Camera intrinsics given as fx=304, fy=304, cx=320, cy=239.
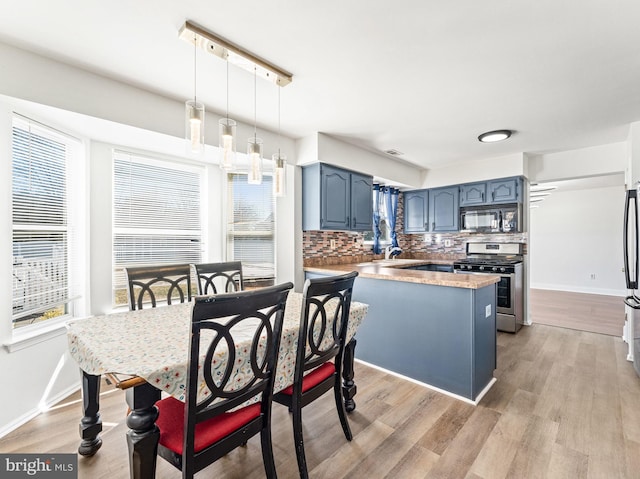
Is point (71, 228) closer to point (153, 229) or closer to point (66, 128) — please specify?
point (153, 229)

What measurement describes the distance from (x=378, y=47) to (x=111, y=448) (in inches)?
117

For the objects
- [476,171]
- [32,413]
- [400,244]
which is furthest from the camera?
[400,244]

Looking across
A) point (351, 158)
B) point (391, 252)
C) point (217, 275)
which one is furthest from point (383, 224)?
point (217, 275)

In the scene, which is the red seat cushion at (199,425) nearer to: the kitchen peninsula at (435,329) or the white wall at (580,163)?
the kitchen peninsula at (435,329)

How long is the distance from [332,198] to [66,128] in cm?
255

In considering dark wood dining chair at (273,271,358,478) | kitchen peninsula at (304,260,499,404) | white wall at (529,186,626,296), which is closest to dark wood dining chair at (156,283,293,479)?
dark wood dining chair at (273,271,358,478)

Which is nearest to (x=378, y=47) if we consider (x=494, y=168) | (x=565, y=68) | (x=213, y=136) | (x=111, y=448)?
(x=565, y=68)

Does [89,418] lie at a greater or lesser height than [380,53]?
lesser

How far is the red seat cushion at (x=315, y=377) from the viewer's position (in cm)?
169

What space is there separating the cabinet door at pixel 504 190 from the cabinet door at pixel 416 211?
106 centimetres

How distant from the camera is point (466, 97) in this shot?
258 cm

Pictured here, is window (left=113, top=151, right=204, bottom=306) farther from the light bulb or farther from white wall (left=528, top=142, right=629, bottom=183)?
white wall (left=528, top=142, right=629, bottom=183)

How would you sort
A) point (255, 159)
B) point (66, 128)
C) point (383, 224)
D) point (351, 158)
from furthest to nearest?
point (383, 224), point (351, 158), point (66, 128), point (255, 159)

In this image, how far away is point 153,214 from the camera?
3.17m
